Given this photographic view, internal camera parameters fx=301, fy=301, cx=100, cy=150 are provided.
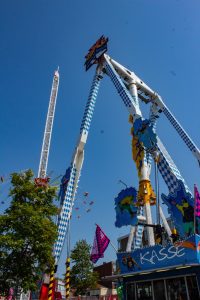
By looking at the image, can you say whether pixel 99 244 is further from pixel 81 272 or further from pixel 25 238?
pixel 81 272

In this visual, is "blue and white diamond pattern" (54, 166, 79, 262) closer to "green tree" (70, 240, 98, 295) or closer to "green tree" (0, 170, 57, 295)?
"green tree" (0, 170, 57, 295)

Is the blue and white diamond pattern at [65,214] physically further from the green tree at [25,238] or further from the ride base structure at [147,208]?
the green tree at [25,238]

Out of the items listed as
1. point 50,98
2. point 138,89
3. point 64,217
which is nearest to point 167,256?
point 64,217

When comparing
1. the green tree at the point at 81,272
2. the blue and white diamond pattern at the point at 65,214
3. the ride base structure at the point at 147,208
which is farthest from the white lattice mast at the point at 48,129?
the blue and white diamond pattern at the point at 65,214

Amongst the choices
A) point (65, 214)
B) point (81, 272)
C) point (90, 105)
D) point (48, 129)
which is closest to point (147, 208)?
point (65, 214)

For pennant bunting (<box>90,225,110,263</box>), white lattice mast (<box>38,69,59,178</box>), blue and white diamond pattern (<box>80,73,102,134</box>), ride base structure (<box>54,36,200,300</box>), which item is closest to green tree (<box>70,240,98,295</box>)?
ride base structure (<box>54,36,200,300</box>)

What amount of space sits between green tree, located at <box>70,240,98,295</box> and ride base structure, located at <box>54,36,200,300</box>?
35.1 ft

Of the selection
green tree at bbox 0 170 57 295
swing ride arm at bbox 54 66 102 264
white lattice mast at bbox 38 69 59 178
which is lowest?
green tree at bbox 0 170 57 295

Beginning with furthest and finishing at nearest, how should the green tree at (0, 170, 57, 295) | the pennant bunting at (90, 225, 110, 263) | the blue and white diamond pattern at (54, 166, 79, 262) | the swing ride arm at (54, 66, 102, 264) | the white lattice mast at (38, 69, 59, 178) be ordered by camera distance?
the white lattice mast at (38, 69, 59, 178), the swing ride arm at (54, 66, 102, 264), the blue and white diamond pattern at (54, 166, 79, 262), the pennant bunting at (90, 225, 110, 263), the green tree at (0, 170, 57, 295)

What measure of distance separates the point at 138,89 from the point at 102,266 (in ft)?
147

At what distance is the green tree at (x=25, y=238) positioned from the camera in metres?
18.4

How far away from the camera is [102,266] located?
63.2 m

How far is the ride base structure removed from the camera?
12805 mm

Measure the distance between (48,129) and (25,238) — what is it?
134ft
